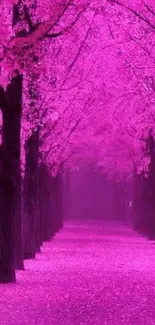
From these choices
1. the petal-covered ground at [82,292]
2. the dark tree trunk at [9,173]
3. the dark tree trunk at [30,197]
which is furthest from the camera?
the dark tree trunk at [30,197]

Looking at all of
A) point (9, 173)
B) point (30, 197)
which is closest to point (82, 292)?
point (9, 173)

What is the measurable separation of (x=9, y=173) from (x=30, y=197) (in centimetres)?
1053

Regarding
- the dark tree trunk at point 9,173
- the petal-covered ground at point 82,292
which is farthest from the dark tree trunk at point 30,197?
the dark tree trunk at point 9,173

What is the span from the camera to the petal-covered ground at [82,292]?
44.3 ft

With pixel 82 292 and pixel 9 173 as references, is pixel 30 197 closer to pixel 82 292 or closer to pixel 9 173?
pixel 9 173

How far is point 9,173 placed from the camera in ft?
62.9

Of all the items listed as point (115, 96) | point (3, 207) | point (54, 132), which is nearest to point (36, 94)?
point (3, 207)

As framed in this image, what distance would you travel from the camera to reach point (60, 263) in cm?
2681

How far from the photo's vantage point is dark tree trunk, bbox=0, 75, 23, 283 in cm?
1897

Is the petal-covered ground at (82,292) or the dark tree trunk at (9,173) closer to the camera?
the petal-covered ground at (82,292)

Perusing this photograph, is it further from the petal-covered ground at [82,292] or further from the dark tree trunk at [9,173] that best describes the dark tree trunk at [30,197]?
the dark tree trunk at [9,173]

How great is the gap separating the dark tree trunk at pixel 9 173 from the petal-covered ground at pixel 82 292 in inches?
29.5

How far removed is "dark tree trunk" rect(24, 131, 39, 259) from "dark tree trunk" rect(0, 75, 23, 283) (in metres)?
9.52

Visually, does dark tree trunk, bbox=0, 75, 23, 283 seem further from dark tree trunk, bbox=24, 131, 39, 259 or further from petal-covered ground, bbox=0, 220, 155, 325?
dark tree trunk, bbox=24, 131, 39, 259
